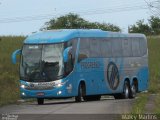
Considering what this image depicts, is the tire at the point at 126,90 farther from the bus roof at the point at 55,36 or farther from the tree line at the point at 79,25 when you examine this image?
the tree line at the point at 79,25

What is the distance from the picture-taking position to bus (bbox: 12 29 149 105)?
28.5 m

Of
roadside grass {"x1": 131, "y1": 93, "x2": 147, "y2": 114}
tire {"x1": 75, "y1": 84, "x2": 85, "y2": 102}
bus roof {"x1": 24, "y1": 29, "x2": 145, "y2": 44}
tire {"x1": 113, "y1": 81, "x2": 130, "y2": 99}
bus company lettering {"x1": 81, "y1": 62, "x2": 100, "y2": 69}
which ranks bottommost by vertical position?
tire {"x1": 113, "y1": 81, "x2": 130, "y2": 99}

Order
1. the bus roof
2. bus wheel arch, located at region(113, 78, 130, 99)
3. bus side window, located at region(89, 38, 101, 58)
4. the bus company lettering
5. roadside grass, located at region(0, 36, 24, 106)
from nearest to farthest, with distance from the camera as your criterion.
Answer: the bus roof → the bus company lettering → bus side window, located at region(89, 38, 101, 58) → bus wheel arch, located at region(113, 78, 130, 99) → roadside grass, located at region(0, 36, 24, 106)

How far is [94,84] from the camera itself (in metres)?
31.0

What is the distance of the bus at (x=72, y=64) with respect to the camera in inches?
1122

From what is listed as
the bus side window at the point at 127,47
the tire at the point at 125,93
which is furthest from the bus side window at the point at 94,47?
the tire at the point at 125,93

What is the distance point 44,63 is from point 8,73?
1635 centimetres

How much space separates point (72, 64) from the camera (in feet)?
94.8

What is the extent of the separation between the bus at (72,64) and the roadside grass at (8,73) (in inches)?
96.5

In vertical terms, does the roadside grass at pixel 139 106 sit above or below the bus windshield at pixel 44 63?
below

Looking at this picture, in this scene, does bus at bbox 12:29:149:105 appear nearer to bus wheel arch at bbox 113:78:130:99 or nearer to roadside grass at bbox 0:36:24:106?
bus wheel arch at bbox 113:78:130:99

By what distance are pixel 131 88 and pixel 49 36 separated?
24.8 feet

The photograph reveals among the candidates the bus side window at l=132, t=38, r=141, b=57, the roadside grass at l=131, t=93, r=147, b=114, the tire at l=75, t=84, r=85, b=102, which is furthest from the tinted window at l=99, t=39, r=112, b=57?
the roadside grass at l=131, t=93, r=147, b=114

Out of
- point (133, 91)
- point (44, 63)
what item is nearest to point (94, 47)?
point (44, 63)
